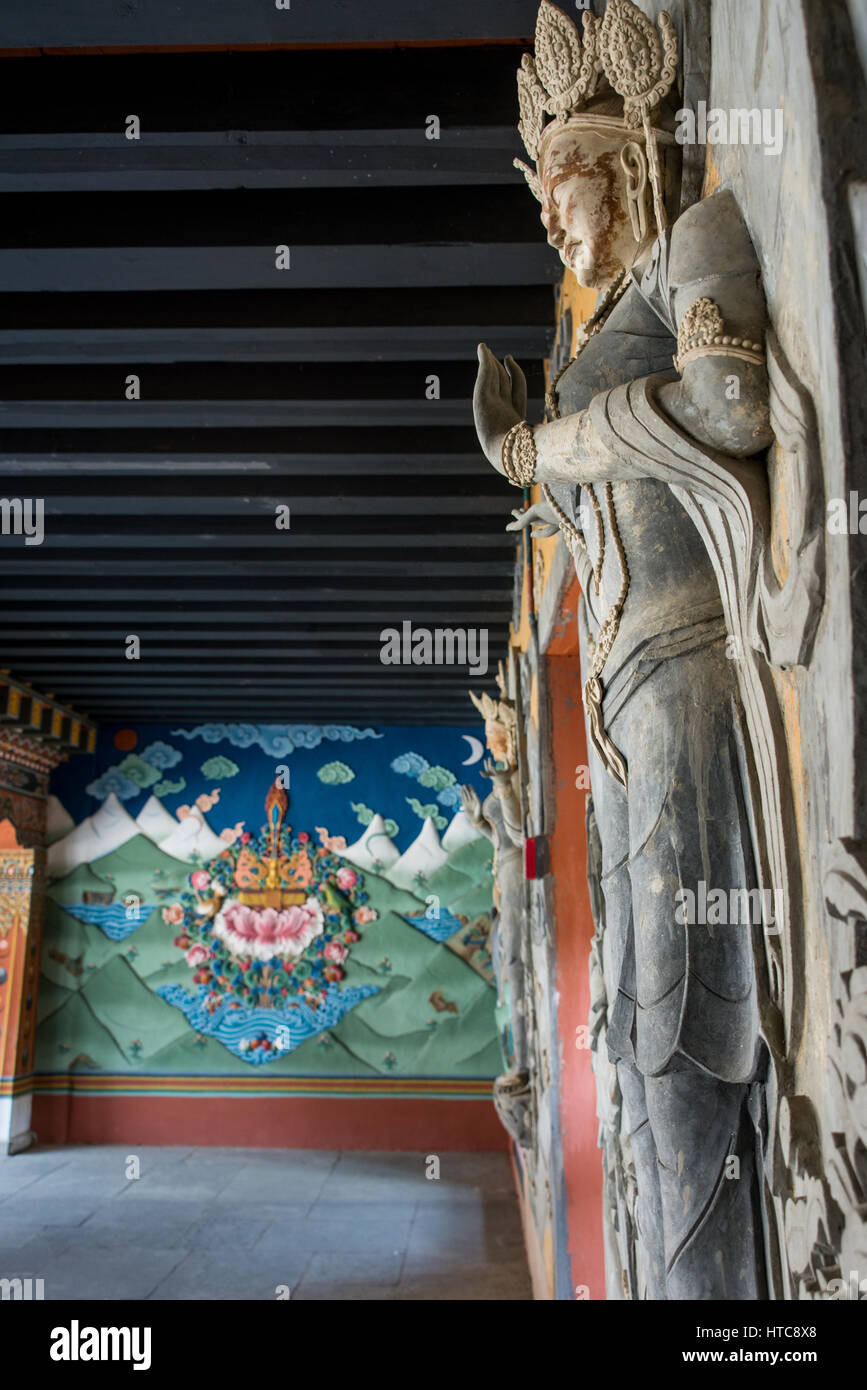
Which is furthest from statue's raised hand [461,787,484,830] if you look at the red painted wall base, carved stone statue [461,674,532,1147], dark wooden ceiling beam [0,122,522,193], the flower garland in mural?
dark wooden ceiling beam [0,122,522,193]

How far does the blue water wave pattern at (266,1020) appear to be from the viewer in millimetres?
8234

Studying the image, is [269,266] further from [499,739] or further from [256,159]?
[499,739]

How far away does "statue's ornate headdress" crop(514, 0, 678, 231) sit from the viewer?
4.23ft

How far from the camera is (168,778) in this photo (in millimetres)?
8766

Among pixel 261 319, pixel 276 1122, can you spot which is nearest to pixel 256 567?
pixel 261 319

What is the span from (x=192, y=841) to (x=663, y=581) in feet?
25.8

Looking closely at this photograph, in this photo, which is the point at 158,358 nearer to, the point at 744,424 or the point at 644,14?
the point at 644,14

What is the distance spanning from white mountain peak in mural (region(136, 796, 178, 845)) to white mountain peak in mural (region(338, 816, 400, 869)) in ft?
5.12

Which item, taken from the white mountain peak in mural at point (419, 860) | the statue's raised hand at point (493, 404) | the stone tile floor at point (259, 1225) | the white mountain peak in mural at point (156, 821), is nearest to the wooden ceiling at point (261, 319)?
the statue's raised hand at point (493, 404)

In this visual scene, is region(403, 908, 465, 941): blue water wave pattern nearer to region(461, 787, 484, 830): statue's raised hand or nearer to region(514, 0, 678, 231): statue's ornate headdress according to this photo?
region(461, 787, 484, 830): statue's raised hand

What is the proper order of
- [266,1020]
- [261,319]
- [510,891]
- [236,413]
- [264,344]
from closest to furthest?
[261,319] < [264,344] < [236,413] < [510,891] < [266,1020]

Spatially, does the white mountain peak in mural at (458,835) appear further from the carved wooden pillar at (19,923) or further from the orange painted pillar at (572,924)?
the orange painted pillar at (572,924)

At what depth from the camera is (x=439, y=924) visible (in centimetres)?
838
